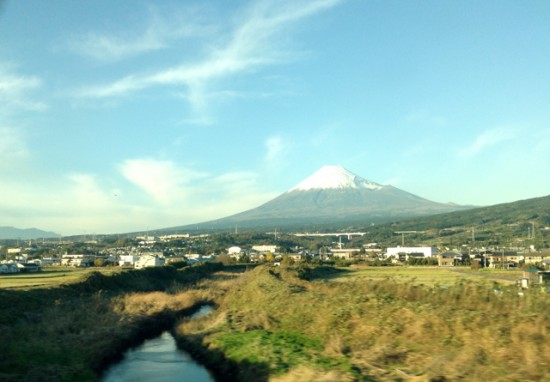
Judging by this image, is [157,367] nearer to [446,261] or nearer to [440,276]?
[440,276]

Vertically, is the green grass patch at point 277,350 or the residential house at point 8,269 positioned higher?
the residential house at point 8,269

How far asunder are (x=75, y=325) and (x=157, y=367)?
4288mm

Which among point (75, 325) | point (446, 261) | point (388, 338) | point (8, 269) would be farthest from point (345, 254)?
point (388, 338)

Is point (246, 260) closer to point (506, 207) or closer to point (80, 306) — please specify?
point (80, 306)

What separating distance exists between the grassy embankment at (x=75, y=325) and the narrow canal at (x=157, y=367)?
471mm

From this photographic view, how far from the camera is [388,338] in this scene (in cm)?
1386

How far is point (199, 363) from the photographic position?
60.0 feet

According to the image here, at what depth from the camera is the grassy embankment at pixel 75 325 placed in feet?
48.6

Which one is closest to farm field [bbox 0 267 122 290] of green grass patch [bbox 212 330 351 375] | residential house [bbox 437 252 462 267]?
green grass patch [bbox 212 330 351 375]

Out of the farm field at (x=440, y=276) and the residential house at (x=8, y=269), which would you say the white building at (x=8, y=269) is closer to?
the residential house at (x=8, y=269)

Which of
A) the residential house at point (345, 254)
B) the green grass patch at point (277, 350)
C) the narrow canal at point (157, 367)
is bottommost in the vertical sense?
the narrow canal at point (157, 367)

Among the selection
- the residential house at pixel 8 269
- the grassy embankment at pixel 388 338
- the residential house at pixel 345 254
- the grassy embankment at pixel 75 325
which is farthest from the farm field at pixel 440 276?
the residential house at pixel 345 254

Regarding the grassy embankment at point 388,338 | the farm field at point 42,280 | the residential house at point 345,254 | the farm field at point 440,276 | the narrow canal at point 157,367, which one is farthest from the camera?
the residential house at point 345,254

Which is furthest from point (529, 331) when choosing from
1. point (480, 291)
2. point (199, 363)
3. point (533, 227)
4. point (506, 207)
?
point (506, 207)
